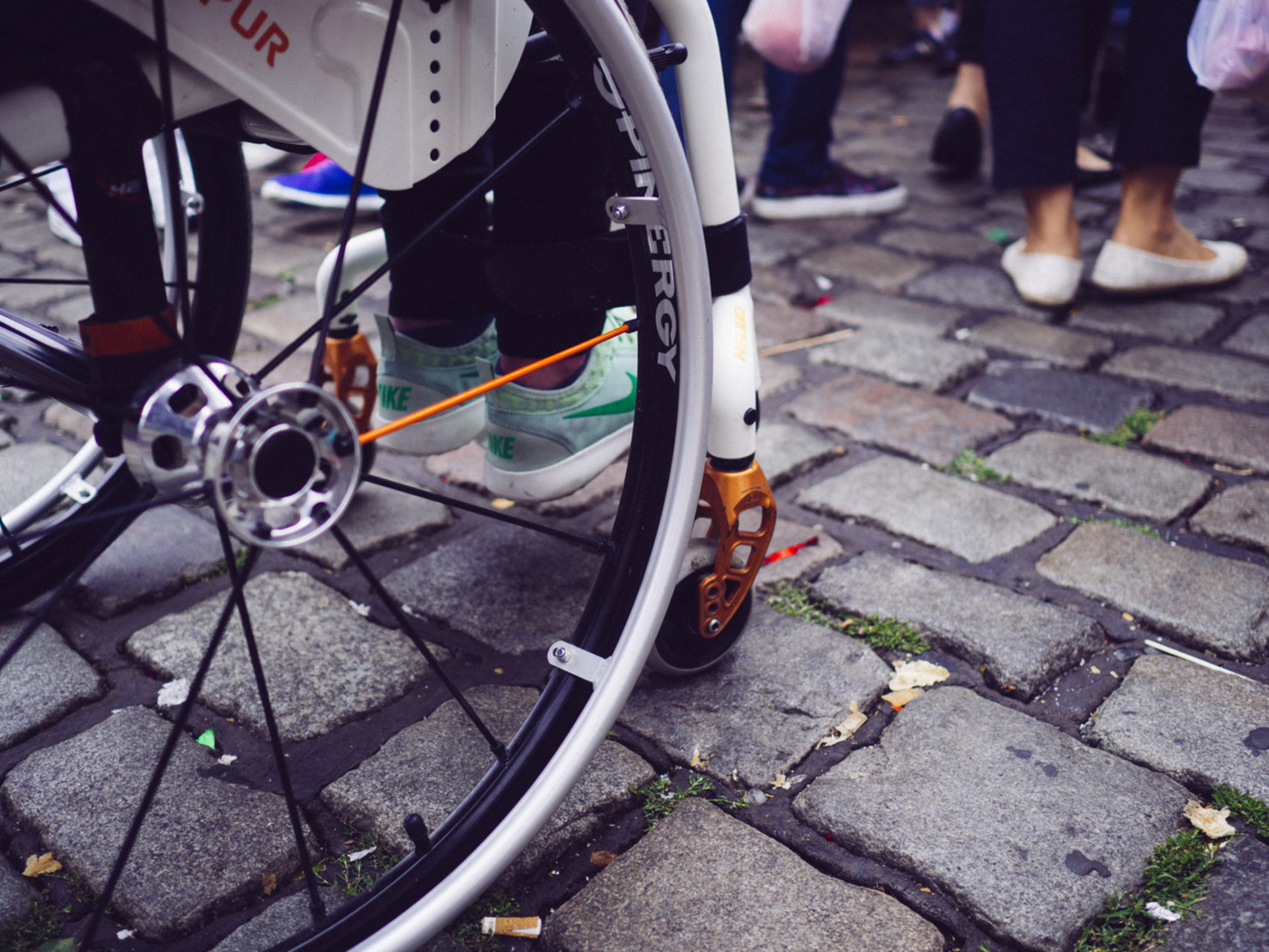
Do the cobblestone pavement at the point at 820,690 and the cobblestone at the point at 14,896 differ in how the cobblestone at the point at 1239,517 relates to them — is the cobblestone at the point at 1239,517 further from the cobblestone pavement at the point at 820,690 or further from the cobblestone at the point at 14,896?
the cobblestone at the point at 14,896

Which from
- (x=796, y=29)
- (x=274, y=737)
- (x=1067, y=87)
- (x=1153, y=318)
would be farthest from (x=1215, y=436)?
(x=274, y=737)

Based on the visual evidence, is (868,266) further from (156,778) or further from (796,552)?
(156,778)

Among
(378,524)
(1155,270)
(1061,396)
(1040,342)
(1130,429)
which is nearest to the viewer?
(378,524)

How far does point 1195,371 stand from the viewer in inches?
84.5

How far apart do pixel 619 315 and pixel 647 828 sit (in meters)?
0.76

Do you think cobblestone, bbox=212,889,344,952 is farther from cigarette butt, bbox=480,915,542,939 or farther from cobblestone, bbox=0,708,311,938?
cigarette butt, bbox=480,915,542,939

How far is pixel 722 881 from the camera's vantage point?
105 centimetres

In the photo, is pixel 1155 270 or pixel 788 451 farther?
pixel 1155 270

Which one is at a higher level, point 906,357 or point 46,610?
point 46,610

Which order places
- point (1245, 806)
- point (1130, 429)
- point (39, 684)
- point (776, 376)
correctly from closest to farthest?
1. point (1245, 806)
2. point (39, 684)
3. point (1130, 429)
4. point (776, 376)

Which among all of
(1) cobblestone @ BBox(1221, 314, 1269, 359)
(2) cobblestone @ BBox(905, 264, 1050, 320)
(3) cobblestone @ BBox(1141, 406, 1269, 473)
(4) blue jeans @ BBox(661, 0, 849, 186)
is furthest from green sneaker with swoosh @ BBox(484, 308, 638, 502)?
(4) blue jeans @ BBox(661, 0, 849, 186)

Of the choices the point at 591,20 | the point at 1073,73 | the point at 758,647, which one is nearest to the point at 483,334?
the point at 758,647

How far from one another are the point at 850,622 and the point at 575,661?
0.57m

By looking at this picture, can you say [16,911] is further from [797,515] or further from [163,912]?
[797,515]
